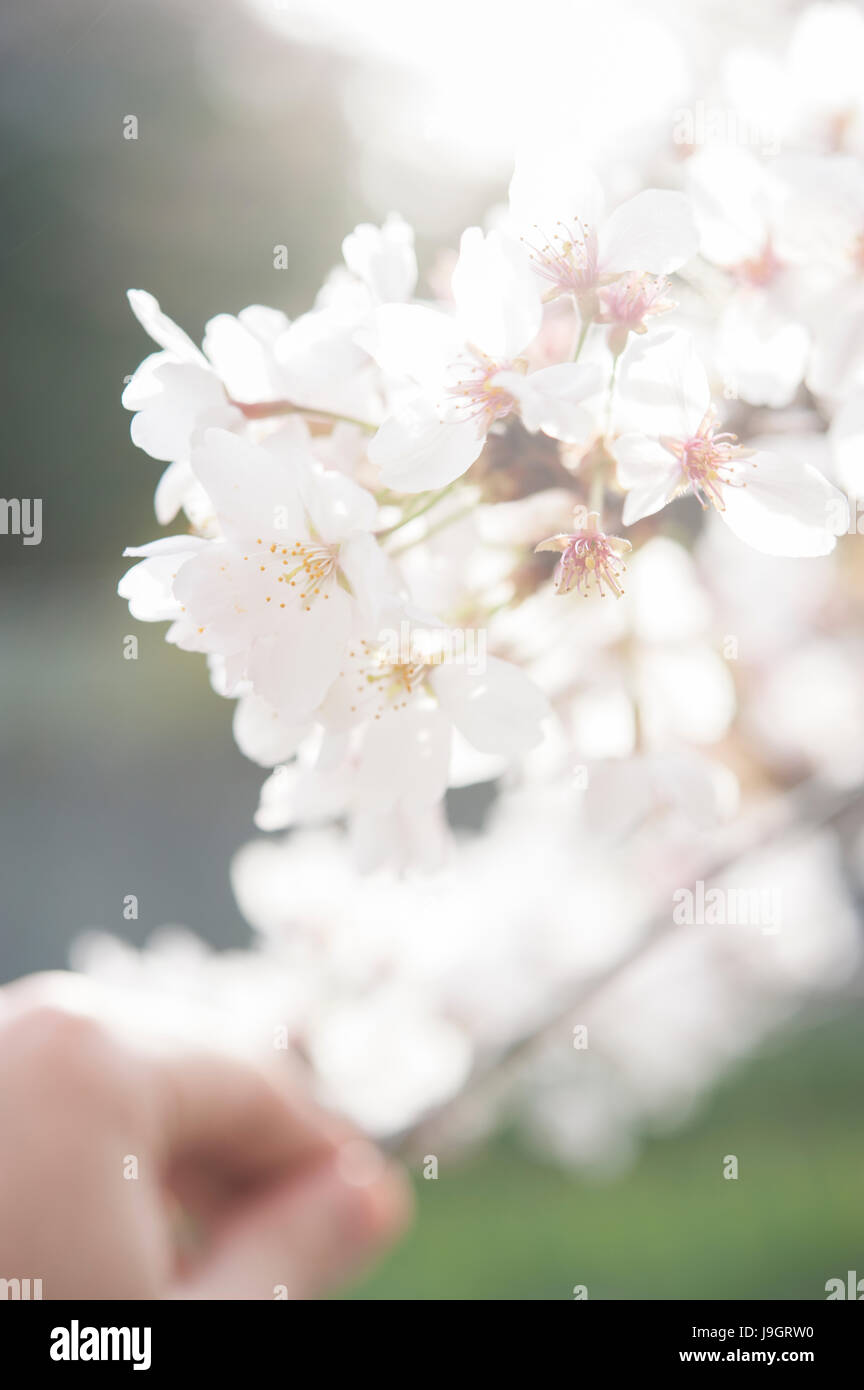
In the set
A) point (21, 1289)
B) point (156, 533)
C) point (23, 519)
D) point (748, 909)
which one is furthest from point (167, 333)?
point (156, 533)

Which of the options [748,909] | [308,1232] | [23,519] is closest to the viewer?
[308,1232]

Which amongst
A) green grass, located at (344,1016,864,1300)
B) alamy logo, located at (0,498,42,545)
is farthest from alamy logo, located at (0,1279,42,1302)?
alamy logo, located at (0,498,42,545)

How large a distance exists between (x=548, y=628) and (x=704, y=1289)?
167 centimetres

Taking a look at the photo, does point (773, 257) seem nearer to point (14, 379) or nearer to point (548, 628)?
point (548, 628)

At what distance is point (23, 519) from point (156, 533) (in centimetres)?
49

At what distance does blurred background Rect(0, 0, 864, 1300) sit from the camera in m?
1.90

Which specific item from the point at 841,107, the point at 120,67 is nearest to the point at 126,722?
the point at 120,67

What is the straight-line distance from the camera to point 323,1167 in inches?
25.7

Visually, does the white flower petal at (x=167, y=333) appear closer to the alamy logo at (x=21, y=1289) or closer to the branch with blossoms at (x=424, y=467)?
the branch with blossoms at (x=424, y=467)

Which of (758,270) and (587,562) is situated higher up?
(758,270)
